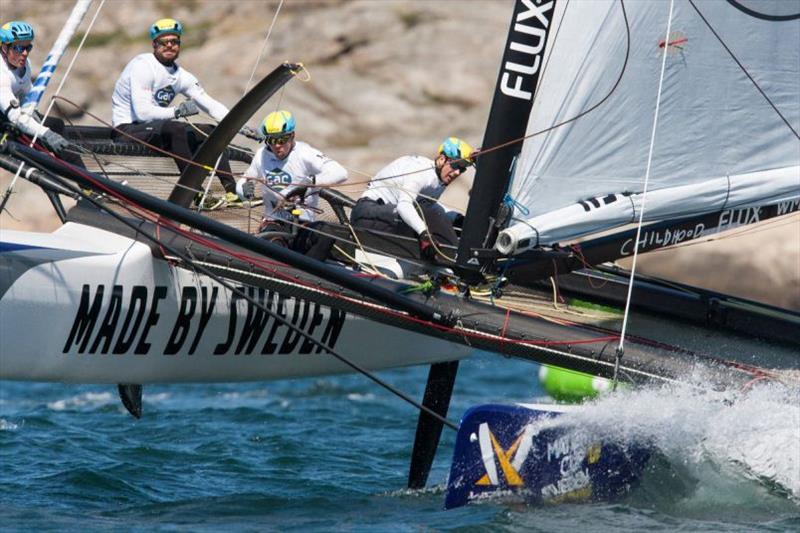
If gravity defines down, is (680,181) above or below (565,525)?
above

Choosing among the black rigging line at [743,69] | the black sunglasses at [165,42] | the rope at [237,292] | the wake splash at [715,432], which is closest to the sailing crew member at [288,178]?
the rope at [237,292]

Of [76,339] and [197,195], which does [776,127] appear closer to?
[197,195]

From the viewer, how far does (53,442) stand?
8.98 metres

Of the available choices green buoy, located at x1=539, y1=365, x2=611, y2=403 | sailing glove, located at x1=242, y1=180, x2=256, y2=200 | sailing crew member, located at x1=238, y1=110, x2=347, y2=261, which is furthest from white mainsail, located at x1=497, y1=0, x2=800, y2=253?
green buoy, located at x1=539, y1=365, x2=611, y2=403

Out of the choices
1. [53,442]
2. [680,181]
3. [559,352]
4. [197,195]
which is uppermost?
[680,181]

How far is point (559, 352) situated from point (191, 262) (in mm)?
1863

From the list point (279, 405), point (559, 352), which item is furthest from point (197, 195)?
point (279, 405)

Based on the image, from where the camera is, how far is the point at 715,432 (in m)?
6.29

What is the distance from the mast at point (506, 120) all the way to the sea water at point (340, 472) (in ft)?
3.44

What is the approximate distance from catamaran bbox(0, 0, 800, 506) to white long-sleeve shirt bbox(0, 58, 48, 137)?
105 millimetres

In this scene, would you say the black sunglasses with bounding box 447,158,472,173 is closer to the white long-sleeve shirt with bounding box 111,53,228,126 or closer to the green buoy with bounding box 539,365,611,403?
the white long-sleeve shirt with bounding box 111,53,228,126

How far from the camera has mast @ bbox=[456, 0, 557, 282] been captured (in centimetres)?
665

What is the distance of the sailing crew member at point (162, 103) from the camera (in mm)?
7992

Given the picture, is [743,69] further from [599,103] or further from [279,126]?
[279,126]
